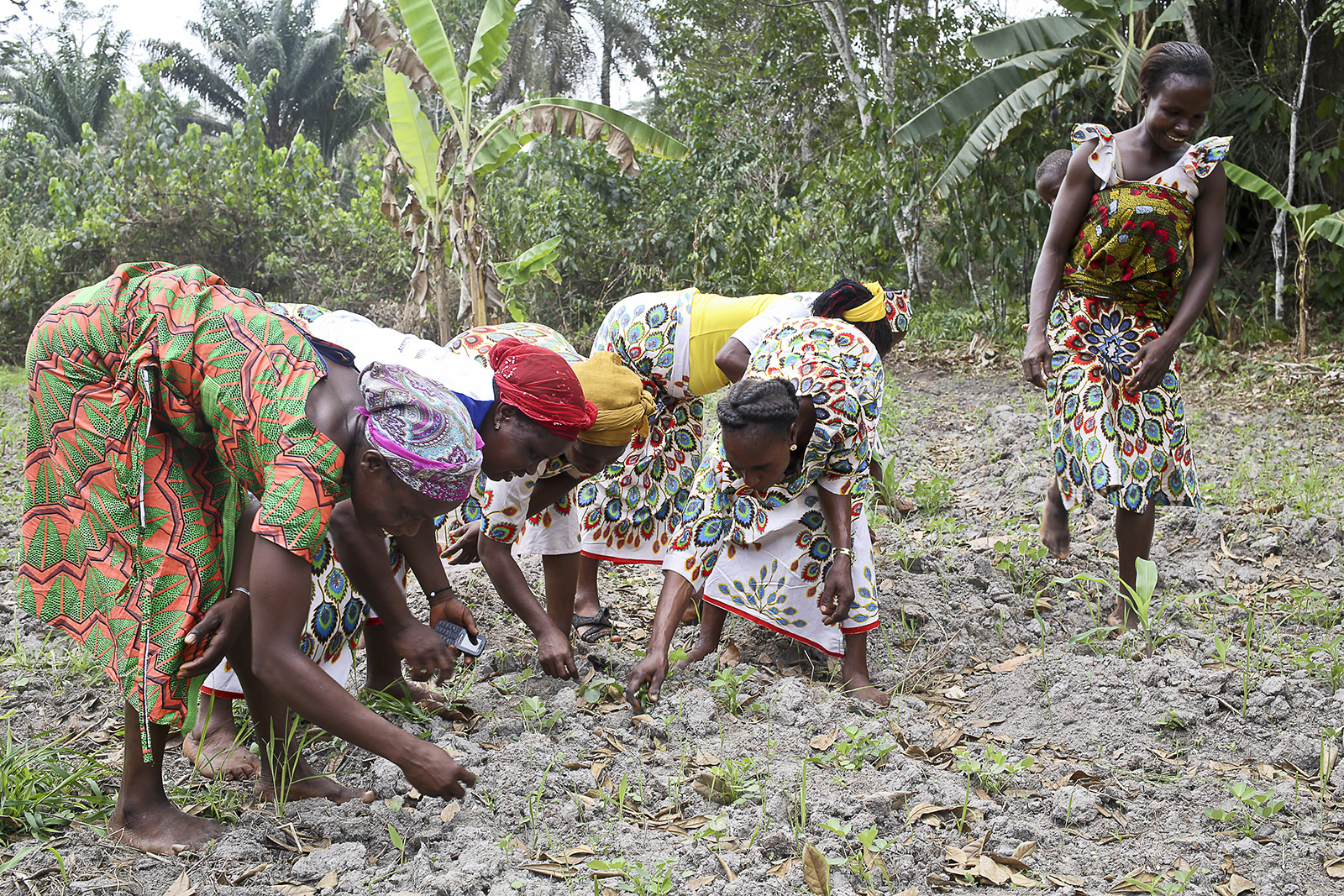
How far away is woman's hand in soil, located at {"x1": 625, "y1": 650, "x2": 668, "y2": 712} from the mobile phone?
1.69 feet

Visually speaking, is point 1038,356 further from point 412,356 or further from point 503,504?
point 412,356

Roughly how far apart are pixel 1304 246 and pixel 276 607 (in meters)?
8.95

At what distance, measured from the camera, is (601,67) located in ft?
95.8

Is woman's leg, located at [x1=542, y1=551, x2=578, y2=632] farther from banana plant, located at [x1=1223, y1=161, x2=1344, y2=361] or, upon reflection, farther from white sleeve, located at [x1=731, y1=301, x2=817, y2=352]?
banana plant, located at [x1=1223, y1=161, x2=1344, y2=361]

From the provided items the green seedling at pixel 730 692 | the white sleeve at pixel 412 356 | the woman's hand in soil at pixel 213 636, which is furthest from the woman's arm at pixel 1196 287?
the woman's hand in soil at pixel 213 636

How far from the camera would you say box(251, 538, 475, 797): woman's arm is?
→ 207 cm

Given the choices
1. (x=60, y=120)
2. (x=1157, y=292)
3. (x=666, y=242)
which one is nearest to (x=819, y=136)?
(x=666, y=242)

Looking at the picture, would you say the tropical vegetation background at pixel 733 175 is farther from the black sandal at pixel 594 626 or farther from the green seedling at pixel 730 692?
the green seedling at pixel 730 692

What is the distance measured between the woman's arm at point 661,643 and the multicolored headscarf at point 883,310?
1118 millimetres

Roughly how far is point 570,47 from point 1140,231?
27293 millimetres

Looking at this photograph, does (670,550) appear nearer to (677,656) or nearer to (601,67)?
(677,656)

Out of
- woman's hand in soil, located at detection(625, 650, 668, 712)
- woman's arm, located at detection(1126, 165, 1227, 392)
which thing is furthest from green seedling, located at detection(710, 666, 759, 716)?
woman's arm, located at detection(1126, 165, 1227, 392)

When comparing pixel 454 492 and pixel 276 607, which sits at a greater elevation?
pixel 454 492

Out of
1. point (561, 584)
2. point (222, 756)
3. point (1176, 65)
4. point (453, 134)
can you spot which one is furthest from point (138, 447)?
point (453, 134)
